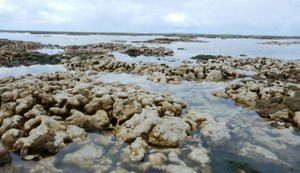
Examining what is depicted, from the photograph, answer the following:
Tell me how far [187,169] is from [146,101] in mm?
6935

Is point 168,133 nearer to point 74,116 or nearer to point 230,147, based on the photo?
point 230,147

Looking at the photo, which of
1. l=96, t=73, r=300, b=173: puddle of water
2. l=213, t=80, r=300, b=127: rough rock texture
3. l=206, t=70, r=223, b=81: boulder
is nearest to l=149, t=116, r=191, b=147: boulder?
l=96, t=73, r=300, b=173: puddle of water

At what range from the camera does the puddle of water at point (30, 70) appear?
3148 cm

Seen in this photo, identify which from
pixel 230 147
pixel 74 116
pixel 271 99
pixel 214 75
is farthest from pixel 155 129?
pixel 214 75

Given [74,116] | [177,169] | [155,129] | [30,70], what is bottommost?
[30,70]

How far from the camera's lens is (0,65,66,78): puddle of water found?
31484mm

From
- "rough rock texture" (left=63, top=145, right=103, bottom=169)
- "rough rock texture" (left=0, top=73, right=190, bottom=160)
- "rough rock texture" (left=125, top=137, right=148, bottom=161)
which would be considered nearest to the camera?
"rough rock texture" (left=63, top=145, right=103, bottom=169)

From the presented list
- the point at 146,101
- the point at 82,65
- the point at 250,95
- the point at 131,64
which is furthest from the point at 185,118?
the point at 82,65

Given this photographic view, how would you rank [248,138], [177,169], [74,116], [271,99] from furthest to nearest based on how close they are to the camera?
1. [271,99]
2. [74,116]
3. [248,138]
4. [177,169]

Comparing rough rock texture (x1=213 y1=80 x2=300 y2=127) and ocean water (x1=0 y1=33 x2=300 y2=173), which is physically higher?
rough rock texture (x1=213 y1=80 x2=300 y2=127)

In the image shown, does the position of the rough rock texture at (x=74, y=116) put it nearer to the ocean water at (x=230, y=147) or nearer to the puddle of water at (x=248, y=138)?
the ocean water at (x=230, y=147)

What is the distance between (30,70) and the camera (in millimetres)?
33750

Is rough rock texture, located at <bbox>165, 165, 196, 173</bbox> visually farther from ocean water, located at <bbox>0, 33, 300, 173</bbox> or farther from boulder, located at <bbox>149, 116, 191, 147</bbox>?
boulder, located at <bbox>149, 116, 191, 147</bbox>

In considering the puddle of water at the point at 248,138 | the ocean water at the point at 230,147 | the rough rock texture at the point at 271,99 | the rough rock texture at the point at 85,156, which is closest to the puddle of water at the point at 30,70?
the puddle of water at the point at 248,138
